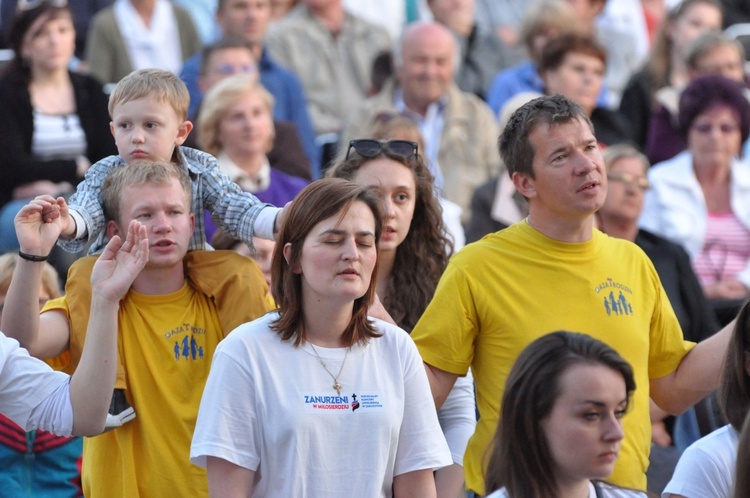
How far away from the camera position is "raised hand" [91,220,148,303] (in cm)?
373

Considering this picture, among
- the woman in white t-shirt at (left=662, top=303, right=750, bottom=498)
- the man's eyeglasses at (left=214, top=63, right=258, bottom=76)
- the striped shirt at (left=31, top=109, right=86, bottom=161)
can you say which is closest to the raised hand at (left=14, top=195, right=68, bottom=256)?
the woman in white t-shirt at (left=662, top=303, right=750, bottom=498)

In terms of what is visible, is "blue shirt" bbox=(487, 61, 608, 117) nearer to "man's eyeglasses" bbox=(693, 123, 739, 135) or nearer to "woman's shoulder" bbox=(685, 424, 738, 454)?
"man's eyeglasses" bbox=(693, 123, 739, 135)

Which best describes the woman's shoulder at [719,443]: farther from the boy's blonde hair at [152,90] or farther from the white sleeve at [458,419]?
the boy's blonde hair at [152,90]

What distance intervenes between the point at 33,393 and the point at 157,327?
18.1 inches

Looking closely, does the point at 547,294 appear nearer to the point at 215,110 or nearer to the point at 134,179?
the point at 134,179

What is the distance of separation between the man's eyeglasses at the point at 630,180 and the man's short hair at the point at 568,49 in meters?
1.88

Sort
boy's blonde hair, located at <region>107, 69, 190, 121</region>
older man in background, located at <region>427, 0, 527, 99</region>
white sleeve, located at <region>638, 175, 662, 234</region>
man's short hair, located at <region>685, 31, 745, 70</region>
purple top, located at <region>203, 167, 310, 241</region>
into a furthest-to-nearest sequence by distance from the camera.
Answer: older man in background, located at <region>427, 0, 527, 99</region> → man's short hair, located at <region>685, 31, 745, 70</region> → white sleeve, located at <region>638, 175, 662, 234</region> → purple top, located at <region>203, 167, 310, 241</region> → boy's blonde hair, located at <region>107, 69, 190, 121</region>

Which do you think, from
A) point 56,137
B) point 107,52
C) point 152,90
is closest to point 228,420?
point 152,90

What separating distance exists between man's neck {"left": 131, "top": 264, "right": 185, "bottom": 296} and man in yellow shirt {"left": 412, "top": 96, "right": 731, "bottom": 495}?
780mm

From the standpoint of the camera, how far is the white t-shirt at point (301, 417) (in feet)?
12.0

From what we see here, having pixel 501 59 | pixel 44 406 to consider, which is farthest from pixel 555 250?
pixel 501 59

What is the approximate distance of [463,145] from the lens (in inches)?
329

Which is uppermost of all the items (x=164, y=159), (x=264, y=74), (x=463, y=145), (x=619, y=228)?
(x=264, y=74)

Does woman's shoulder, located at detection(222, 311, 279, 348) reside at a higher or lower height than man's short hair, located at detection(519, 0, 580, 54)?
lower
